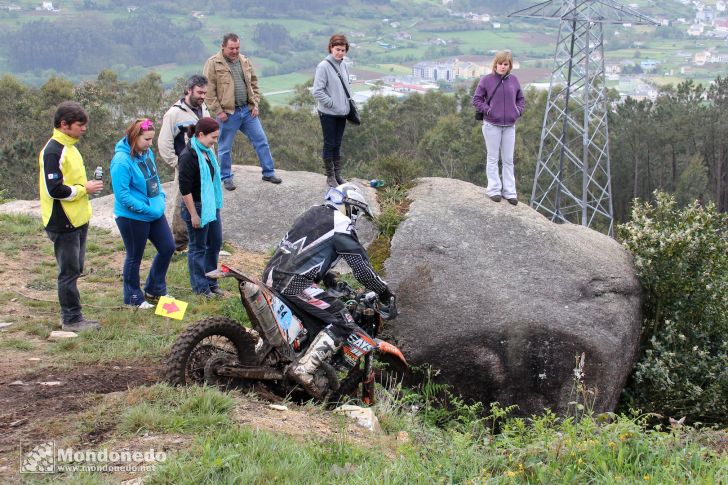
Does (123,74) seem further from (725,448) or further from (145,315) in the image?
(725,448)

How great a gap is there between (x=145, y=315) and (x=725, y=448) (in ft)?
19.2

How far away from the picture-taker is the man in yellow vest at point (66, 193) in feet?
23.2

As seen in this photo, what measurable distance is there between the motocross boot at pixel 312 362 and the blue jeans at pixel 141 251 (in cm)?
282

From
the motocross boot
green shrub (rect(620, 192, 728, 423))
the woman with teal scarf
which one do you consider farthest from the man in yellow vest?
green shrub (rect(620, 192, 728, 423))

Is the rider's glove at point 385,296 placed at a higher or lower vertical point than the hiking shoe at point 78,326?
higher

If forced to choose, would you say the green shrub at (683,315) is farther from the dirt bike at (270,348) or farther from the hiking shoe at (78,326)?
the hiking shoe at (78,326)

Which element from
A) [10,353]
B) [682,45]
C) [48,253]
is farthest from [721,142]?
[682,45]

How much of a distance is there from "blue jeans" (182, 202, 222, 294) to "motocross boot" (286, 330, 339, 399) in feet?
9.31

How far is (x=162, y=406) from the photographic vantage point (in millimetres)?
5328

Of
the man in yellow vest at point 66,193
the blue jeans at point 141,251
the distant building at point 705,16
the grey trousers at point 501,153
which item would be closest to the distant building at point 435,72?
the distant building at point 705,16

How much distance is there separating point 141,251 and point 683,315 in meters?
6.55

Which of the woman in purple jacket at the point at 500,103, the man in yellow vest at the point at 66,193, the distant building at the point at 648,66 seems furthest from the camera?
the distant building at the point at 648,66

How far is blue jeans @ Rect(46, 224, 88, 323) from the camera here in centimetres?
734

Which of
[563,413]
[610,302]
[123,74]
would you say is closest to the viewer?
[563,413]
